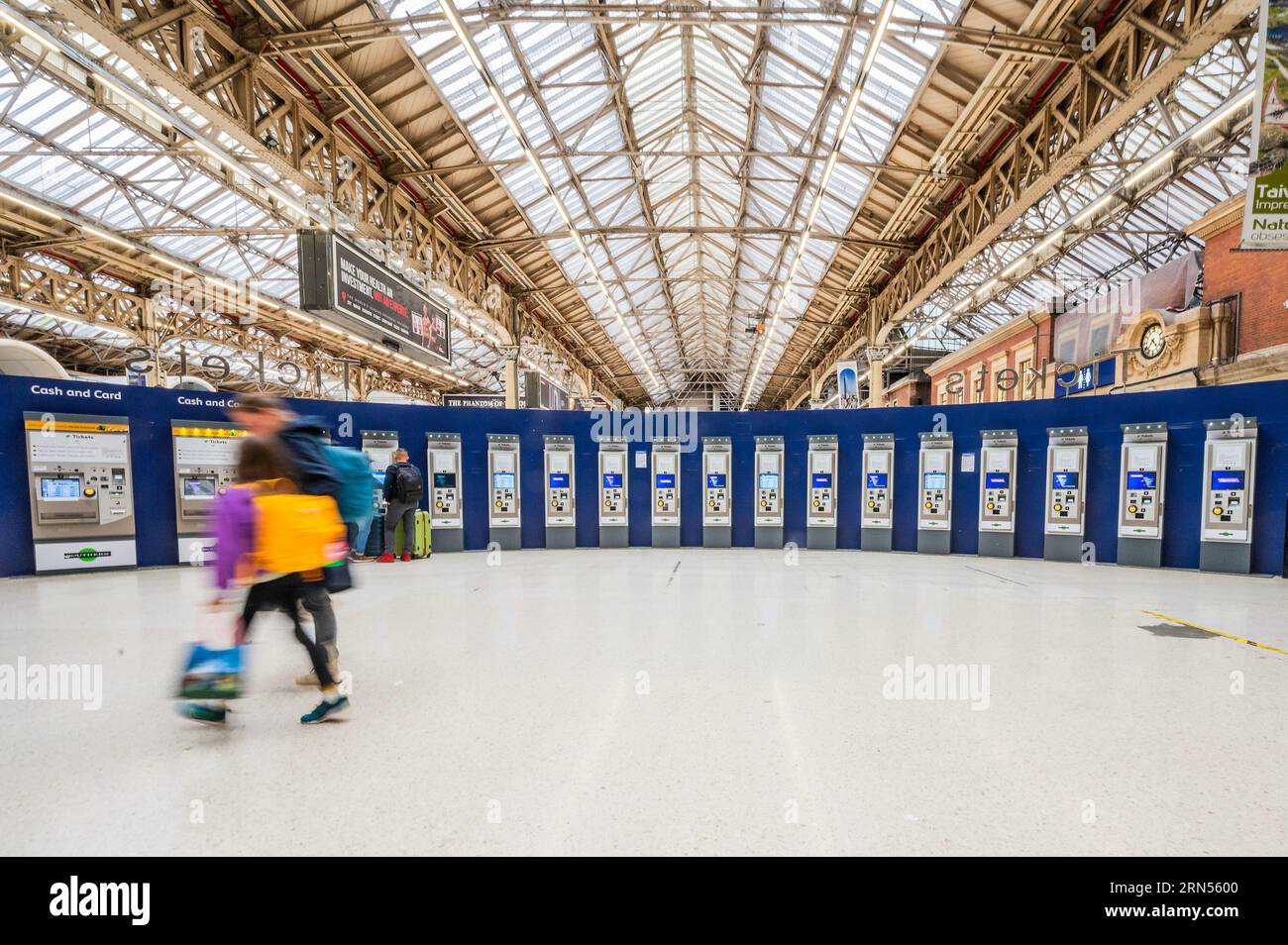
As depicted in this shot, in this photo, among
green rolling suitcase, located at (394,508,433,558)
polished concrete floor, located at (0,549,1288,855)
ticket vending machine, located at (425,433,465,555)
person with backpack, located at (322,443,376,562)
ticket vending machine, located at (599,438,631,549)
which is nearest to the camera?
polished concrete floor, located at (0,549,1288,855)

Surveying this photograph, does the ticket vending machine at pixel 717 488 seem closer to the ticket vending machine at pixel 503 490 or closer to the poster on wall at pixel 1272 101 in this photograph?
the ticket vending machine at pixel 503 490

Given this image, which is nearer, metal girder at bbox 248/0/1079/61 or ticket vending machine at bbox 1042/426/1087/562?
metal girder at bbox 248/0/1079/61

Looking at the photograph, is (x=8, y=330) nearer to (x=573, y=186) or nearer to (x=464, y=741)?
(x=573, y=186)

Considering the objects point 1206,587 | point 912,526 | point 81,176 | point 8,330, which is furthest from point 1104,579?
point 8,330

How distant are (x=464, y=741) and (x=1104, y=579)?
7503mm

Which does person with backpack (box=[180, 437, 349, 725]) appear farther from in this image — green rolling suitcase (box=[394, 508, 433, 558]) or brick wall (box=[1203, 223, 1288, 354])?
brick wall (box=[1203, 223, 1288, 354])

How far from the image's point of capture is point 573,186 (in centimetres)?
1002

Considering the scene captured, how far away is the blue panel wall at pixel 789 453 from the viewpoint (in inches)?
263

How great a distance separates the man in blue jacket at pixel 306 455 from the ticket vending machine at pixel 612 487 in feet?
22.7

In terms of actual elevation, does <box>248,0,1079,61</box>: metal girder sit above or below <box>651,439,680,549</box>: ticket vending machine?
above

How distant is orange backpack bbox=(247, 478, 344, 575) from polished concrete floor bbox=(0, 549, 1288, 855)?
81 centimetres

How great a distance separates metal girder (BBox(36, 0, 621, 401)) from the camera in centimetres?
482

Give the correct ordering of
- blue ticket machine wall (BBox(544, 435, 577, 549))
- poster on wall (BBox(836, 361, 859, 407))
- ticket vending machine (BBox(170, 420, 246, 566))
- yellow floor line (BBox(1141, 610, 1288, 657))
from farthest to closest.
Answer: poster on wall (BBox(836, 361, 859, 407))
blue ticket machine wall (BBox(544, 435, 577, 549))
ticket vending machine (BBox(170, 420, 246, 566))
yellow floor line (BBox(1141, 610, 1288, 657))

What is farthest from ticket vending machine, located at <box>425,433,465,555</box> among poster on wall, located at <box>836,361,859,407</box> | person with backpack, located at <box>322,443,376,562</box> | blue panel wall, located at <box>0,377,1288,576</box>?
poster on wall, located at <box>836,361,859,407</box>
